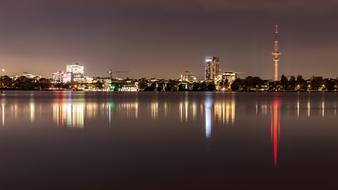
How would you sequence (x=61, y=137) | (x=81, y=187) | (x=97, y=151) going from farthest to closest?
(x=61, y=137) → (x=97, y=151) → (x=81, y=187)

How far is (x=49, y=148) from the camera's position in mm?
16922

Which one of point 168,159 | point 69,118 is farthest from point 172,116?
point 168,159

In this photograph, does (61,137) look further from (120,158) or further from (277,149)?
(277,149)

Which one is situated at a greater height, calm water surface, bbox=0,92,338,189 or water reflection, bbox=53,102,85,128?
water reflection, bbox=53,102,85,128

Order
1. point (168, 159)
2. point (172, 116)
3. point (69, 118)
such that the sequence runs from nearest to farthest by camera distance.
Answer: point (168, 159)
point (69, 118)
point (172, 116)

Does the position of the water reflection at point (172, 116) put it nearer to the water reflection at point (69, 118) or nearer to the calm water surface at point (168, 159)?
the water reflection at point (69, 118)

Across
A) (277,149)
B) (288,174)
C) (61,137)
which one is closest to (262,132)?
(277,149)

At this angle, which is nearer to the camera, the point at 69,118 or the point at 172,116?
the point at 69,118

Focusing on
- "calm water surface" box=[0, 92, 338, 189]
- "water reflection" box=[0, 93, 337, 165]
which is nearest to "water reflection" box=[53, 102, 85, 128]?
"water reflection" box=[0, 93, 337, 165]

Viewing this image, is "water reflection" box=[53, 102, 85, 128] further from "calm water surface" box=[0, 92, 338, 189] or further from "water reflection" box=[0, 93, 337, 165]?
"calm water surface" box=[0, 92, 338, 189]

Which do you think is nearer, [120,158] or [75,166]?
[75,166]

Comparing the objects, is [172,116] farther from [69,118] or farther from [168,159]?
[168,159]

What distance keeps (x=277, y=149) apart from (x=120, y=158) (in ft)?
19.3

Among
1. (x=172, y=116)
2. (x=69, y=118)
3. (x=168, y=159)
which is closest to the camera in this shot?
(x=168, y=159)
